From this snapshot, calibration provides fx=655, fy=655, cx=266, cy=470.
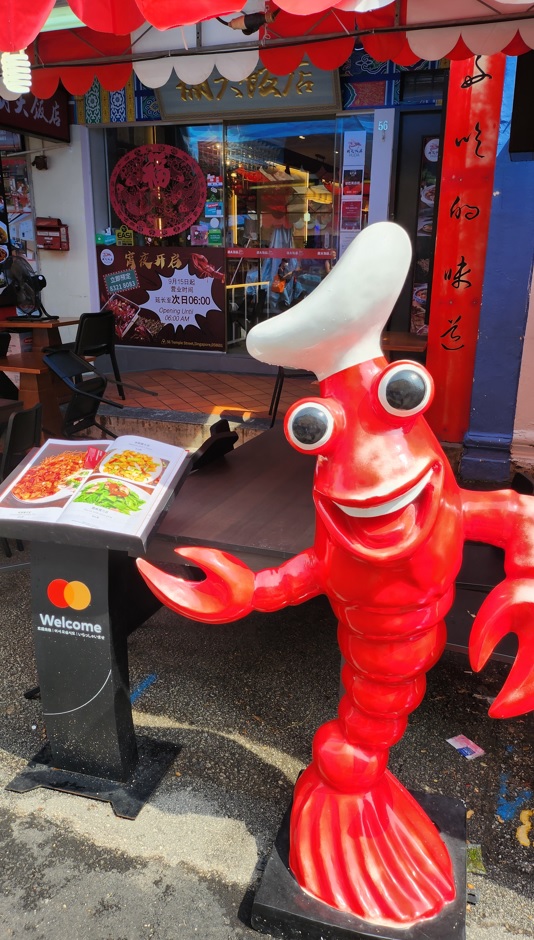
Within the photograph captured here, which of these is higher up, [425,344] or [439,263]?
[439,263]

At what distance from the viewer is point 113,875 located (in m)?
2.03

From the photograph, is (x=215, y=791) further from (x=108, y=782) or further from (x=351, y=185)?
(x=351, y=185)

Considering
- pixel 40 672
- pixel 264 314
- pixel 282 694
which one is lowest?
pixel 282 694

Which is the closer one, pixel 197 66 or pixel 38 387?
pixel 197 66

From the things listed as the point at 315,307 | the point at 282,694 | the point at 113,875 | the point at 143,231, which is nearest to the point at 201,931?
the point at 113,875

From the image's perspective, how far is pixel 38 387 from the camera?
20.0ft

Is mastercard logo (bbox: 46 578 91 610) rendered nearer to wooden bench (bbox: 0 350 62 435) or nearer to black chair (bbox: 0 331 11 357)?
wooden bench (bbox: 0 350 62 435)

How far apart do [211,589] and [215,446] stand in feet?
4.78

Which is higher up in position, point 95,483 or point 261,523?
point 95,483

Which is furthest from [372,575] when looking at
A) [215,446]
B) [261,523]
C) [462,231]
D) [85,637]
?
[462,231]

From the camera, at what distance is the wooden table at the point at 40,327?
634 centimetres

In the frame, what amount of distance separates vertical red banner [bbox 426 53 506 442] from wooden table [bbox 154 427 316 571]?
7.90 ft

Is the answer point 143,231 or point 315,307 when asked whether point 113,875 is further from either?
point 143,231

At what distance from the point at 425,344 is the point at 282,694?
341 cm
